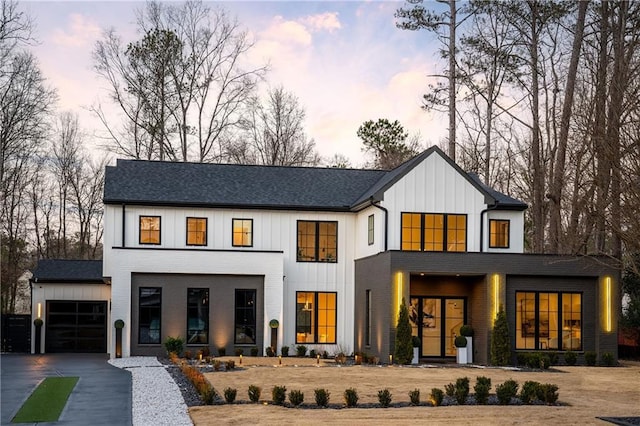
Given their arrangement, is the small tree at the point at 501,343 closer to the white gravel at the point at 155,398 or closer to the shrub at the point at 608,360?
the shrub at the point at 608,360

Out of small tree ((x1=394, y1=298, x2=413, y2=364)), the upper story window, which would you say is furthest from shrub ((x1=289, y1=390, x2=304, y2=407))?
the upper story window

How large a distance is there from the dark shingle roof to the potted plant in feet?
51.1

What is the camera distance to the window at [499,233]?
3203cm

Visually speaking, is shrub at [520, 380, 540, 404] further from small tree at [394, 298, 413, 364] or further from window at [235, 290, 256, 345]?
window at [235, 290, 256, 345]

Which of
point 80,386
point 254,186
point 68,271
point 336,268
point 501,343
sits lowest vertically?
point 80,386

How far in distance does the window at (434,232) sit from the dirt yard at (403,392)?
523 centimetres

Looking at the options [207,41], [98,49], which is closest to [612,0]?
[207,41]

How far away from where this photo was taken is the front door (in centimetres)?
3014

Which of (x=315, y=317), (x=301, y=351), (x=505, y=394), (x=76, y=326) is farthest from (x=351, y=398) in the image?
(x=76, y=326)

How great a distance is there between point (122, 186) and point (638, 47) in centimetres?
1904

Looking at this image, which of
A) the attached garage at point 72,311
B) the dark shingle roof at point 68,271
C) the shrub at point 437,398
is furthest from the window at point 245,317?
the shrub at point 437,398

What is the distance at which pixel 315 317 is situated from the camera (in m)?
32.7

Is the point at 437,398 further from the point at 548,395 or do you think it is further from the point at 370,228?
the point at 370,228

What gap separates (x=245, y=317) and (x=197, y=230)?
3.79m
